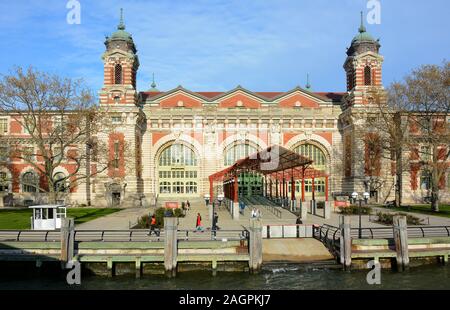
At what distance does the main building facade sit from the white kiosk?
33578 mm

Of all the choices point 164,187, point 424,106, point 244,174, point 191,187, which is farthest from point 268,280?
point 244,174

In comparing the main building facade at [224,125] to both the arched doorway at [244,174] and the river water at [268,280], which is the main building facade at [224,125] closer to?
the arched doorway at [244,174]

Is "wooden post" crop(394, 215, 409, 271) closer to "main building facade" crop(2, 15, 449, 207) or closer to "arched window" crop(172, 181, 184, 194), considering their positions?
"main building facade" crop(2, 15, 449, 207)

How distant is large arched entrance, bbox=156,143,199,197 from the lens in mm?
72312

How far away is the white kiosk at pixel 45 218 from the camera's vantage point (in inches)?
1271

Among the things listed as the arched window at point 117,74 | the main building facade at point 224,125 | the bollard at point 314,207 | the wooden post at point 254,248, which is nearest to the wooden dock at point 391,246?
the wooden post at point 254,248

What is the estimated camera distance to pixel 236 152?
72.5 meters

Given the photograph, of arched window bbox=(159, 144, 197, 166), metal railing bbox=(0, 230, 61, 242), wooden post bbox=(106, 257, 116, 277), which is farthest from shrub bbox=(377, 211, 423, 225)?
arched window bbox=(159, 144, 197, 166)

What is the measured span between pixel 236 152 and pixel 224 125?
4.79 metres

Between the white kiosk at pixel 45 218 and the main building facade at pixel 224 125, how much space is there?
110 feet
